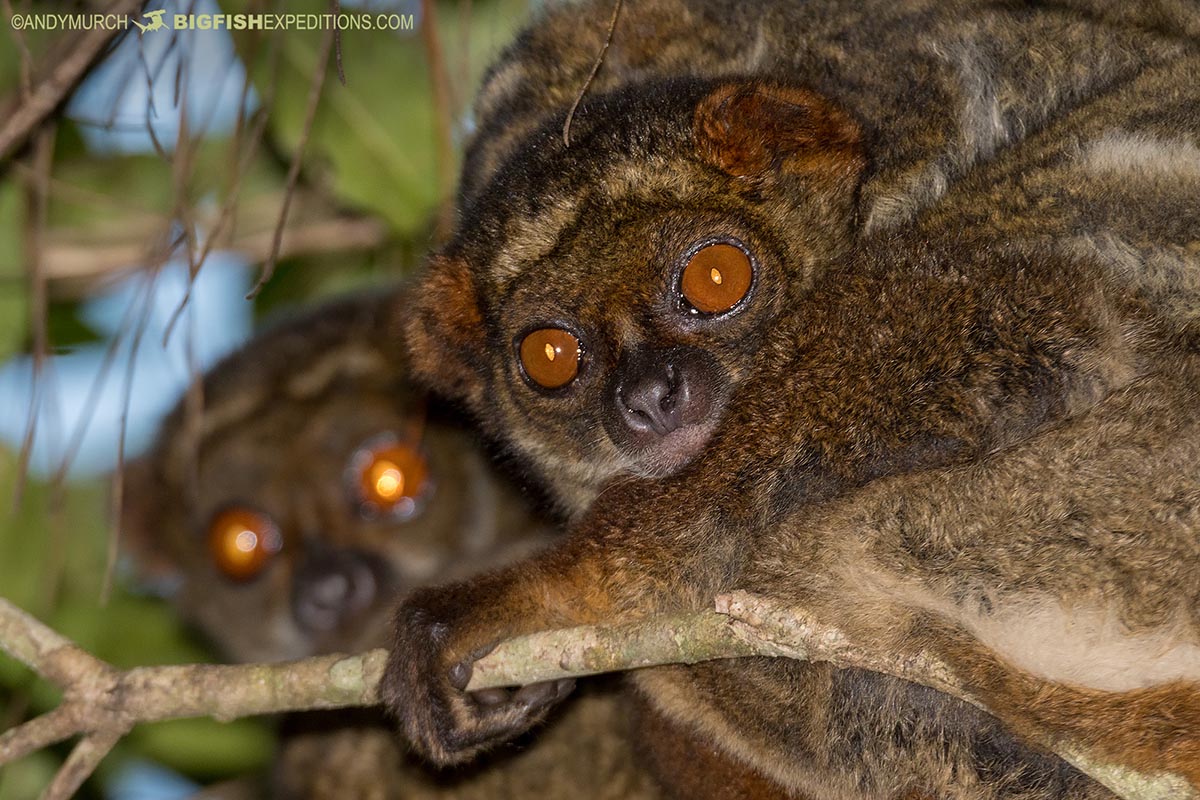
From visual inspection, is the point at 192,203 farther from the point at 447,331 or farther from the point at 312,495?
the point at 447,331

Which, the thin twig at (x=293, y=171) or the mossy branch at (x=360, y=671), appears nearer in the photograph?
the mossy branch at (x=360, y=671)

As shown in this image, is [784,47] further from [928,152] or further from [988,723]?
[988,723]

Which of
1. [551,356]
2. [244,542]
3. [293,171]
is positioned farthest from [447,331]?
[244,542]

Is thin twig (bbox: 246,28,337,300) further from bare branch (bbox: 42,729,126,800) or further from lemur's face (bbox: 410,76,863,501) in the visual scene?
bare branch (bbox: 42,729,126,800)

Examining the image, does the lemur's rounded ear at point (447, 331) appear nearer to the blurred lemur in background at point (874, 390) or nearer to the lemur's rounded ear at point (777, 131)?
the blurred lemur in background at point (874, 390)

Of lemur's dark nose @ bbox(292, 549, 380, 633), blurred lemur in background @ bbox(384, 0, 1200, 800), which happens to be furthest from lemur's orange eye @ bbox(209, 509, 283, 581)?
blurred lemur in background @ bbox(384, 0, 1200, 800)

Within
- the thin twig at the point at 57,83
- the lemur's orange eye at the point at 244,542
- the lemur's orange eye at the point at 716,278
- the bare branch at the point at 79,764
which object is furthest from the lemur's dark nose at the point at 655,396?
the lemur's orange eye at the point at 244,542

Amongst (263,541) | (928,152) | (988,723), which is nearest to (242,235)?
(263,541)

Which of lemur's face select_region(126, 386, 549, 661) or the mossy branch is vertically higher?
the mossy branch

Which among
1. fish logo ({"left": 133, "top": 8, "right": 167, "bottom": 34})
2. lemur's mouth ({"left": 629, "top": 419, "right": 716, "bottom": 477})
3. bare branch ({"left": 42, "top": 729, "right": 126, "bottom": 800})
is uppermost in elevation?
fish logo ({"left": 133, "top": 8, "right": 167, "bottom": 34})
